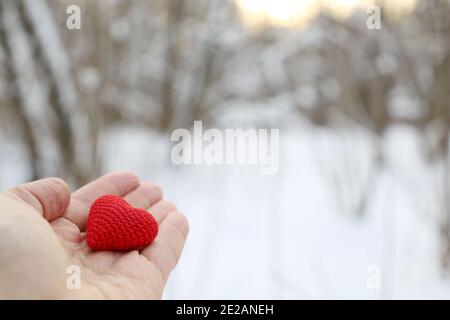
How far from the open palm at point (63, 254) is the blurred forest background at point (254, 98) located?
93cm

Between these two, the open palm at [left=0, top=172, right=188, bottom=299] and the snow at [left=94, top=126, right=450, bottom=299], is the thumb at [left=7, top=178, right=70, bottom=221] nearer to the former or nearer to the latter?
the open palm at [left=0, top=172, right=188, bottom=299]

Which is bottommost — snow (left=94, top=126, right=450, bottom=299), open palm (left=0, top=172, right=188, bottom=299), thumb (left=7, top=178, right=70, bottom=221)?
snow (left=94, top=126, right=450, bottom=299)

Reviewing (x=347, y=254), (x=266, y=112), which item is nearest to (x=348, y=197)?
(x=347, y=254)

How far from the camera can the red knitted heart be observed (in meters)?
0.95

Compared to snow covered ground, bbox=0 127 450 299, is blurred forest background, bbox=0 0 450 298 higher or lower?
higher

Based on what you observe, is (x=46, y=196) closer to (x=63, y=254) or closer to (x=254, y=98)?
(x=63, y=254)

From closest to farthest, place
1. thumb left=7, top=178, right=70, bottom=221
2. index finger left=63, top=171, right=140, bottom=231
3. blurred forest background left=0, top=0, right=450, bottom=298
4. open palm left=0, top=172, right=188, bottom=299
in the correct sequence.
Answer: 1. open palm left=0, top=172, right=188, bottom=299
2. thumb left=7, top=178, right=70, bottom=221
3. index finger left=63, top=171, right=140, bottom=231
4. blurred forest background left=0, top=0, right=450, bottom=298

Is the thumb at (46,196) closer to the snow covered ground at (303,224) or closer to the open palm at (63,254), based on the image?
the open palm at (63,254)

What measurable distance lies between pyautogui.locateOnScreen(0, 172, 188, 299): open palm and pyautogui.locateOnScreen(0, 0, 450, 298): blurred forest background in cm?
93

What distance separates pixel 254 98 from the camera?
3.85 metres

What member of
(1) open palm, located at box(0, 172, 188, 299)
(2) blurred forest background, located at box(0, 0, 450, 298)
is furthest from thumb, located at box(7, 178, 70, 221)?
(2) blurred forest background, located at box(0, 0, 450, 298)

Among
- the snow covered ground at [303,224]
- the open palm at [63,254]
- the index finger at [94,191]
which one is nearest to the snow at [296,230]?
the snow covered ground at [303,224]

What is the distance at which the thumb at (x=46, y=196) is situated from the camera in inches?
36.1

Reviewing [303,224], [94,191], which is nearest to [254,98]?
[303,224]
